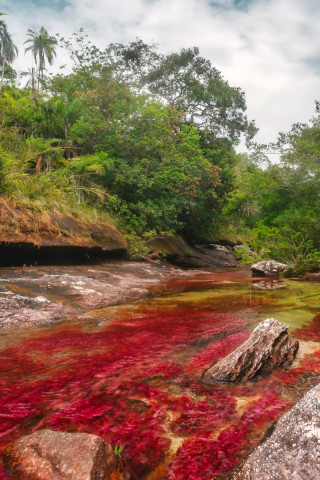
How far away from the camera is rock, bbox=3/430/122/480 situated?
1.38m

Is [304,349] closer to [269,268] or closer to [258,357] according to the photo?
[258,357]

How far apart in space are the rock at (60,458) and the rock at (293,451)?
67 cm

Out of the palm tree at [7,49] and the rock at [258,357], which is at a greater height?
the palm tree at [7,49]

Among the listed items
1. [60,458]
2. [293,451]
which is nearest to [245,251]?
[293,451]

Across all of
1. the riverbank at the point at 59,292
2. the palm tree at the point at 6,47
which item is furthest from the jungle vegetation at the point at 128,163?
the palm tree at the point at 6,47

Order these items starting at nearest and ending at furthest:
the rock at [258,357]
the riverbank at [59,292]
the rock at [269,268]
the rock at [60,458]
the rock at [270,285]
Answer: the rock at [60,458] < the rock at [258,357] < the riverbank at [59,292] < the rock at [270,285] < the rock at [269,268]

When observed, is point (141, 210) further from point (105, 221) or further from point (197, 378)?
point (197, 378)

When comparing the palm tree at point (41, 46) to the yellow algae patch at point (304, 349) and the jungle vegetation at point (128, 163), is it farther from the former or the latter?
the yellow algae patch at point (304, 349)

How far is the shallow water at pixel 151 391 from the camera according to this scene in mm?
1749

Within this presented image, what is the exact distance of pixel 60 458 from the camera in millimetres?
1450

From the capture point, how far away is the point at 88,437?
155cm

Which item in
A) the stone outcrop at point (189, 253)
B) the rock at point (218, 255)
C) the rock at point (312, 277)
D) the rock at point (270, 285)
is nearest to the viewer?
the rock at point (270, 285)

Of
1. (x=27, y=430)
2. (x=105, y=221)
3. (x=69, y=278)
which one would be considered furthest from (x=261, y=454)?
(x=105, y=221)

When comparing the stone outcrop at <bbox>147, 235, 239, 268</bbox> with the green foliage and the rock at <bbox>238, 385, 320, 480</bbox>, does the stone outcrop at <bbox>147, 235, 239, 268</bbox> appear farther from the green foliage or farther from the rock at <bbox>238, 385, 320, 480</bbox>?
the rock at <bbox>238, 385, 320, 480</bbox>
